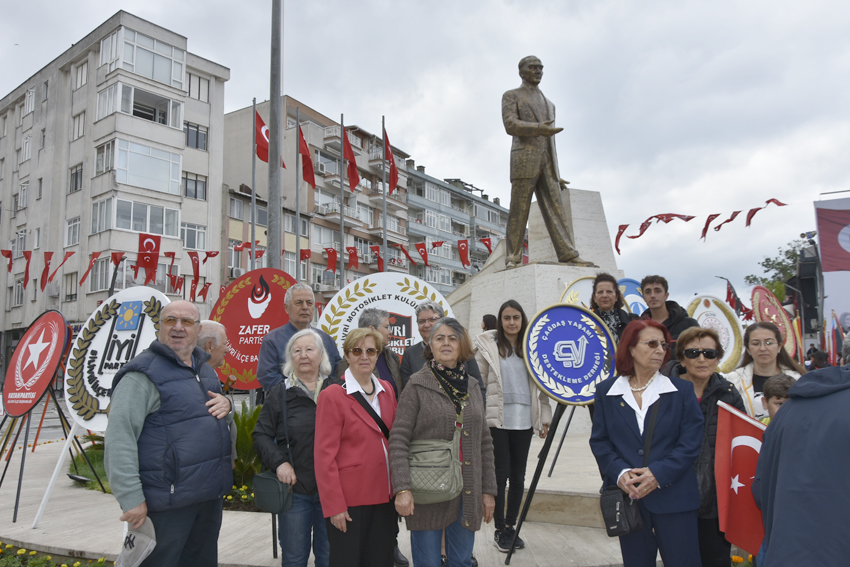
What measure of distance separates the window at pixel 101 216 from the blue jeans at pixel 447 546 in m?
28.0

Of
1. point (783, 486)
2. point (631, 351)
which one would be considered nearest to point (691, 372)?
point (631, 351)

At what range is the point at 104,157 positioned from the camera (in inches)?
1105

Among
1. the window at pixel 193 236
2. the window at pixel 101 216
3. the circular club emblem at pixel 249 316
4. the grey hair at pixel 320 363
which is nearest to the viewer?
the grey hair at pixel 320 363

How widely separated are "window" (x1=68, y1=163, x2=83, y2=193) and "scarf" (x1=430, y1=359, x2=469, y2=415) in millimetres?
31404

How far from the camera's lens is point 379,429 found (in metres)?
3.15

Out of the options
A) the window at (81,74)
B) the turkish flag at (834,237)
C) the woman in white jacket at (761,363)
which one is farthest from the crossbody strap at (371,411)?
the window at (81,74)

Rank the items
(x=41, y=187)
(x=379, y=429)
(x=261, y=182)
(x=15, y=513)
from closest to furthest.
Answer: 1. (x=379, y=429)
2. (x=15, y=513)
3. (x=41, y=187)
4. (x=261, y=182)

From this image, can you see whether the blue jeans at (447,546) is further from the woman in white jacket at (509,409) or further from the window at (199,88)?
the window at (199,88)

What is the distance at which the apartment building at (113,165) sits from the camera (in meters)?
27.5

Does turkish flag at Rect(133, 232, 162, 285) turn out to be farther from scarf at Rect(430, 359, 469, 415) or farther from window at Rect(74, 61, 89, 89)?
scarf at Rect(430, 359, 469, 415)

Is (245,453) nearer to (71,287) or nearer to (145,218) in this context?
(145,218)

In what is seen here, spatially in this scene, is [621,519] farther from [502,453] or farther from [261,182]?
[261,182]

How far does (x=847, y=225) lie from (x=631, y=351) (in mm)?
12698

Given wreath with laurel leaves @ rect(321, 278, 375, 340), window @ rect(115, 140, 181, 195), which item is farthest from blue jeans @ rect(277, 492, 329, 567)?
window @ rect(115, 140, 181, 195)
